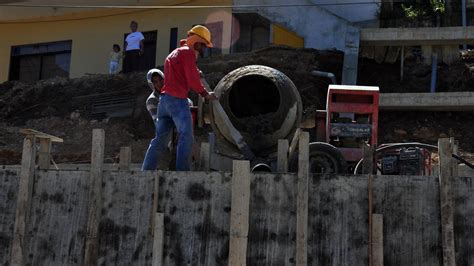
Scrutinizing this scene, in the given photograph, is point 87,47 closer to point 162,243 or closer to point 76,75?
point 76,75

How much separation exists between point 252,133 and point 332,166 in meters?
1.13

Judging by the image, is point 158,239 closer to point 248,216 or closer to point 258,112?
point 248,216

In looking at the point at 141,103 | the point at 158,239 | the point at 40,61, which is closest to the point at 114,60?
the point at 141,103

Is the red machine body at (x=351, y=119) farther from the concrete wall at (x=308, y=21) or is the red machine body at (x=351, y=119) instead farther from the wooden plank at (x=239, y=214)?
the concrete wall at (x=308, y=21)

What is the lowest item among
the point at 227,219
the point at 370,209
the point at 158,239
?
the point at 158,239

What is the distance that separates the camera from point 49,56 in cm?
1983

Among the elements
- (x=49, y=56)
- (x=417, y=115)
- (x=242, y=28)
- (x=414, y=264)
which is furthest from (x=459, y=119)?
(x=49, y=56)

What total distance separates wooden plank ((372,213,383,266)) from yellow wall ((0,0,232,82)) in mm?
11738

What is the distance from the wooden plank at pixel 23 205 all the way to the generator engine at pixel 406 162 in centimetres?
Answer: 354

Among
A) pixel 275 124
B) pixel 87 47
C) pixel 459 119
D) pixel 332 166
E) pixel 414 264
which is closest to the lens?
pixel 414 264

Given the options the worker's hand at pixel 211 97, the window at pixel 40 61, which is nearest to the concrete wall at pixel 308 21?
the window at pixel 40 61

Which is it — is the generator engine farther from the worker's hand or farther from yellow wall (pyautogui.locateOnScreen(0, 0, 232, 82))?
yellow wall (pyautogui.locateOnScreen(0, 0, 232, 82))

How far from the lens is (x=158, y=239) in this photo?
5.30m

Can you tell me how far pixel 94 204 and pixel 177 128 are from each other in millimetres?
1345
